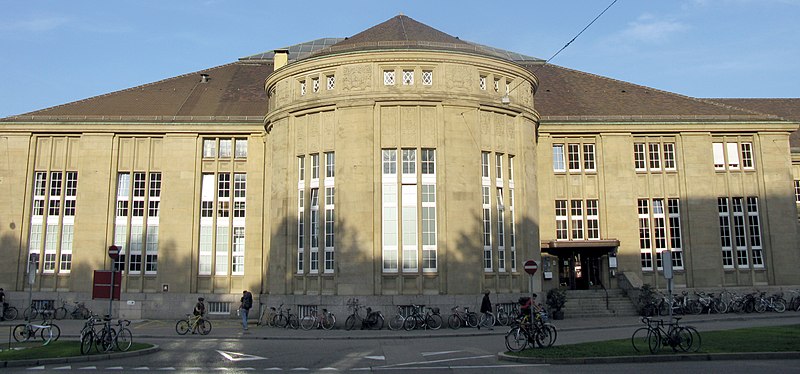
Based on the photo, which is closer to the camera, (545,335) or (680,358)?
(680,358)

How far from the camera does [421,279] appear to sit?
27.6m

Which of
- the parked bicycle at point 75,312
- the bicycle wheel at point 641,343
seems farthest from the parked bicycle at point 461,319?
the parked bicycle at point 75,312

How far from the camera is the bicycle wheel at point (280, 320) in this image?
93.7 ft

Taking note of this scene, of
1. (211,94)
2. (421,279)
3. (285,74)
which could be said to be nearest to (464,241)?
(421,279)

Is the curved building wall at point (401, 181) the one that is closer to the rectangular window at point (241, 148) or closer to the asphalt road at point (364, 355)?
the asphalt road at point (364, 355)

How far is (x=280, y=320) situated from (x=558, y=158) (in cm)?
1811

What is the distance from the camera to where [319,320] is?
27438mm

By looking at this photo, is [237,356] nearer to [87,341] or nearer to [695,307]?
[87,341]

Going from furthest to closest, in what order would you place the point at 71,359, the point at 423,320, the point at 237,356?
the point at 423,320 → the point at 237,356 → the point at 71,359

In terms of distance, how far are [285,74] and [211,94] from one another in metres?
11.1

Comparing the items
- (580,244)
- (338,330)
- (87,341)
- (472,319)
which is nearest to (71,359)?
(87,341)

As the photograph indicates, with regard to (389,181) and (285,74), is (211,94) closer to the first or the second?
(285,74)

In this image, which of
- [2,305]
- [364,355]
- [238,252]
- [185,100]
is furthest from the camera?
[185,100]

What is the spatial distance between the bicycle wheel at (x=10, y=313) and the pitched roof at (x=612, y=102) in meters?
29.9
